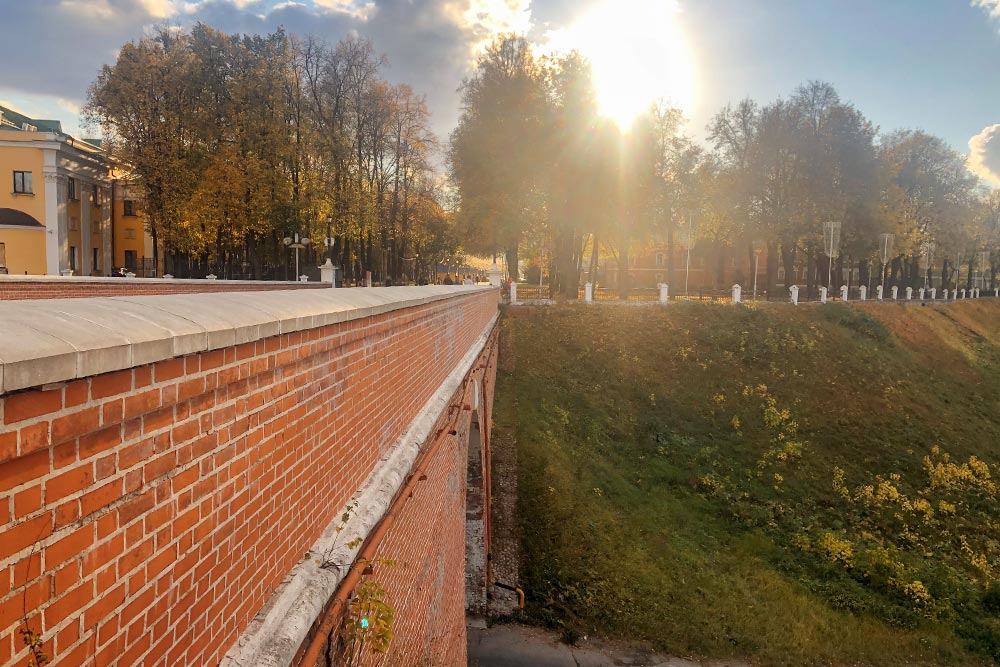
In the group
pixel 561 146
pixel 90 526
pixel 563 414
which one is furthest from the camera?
pixel 561 146

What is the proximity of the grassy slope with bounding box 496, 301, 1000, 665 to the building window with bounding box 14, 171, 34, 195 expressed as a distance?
76.6 ft

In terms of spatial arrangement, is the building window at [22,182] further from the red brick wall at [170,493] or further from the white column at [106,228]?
the red brick wall at [170,493]

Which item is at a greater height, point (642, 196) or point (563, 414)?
point (642, 196)

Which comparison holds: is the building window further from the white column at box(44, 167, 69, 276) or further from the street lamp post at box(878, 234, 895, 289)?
the street lamp post at box(878, 234, 895, 289)

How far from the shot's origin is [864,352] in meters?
24.8

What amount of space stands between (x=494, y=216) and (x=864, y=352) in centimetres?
1680

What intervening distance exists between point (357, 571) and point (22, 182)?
3350cm

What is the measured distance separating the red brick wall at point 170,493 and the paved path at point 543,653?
34.1ft

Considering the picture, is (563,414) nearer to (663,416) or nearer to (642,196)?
(663,416)

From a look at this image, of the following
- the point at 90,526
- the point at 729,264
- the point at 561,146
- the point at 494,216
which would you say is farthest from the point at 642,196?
the point at 90,526

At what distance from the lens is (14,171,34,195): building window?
27344 mm

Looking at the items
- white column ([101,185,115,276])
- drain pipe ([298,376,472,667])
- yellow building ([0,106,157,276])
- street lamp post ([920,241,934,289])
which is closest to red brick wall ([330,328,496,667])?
drain pipe ([298,376,472,667])

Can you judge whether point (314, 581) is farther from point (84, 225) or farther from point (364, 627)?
point (84, 225)

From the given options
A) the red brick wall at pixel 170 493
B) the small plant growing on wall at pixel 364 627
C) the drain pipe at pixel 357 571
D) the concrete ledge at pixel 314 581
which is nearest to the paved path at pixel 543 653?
the drain pipe at pixel 357 571
